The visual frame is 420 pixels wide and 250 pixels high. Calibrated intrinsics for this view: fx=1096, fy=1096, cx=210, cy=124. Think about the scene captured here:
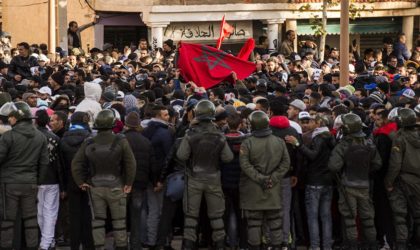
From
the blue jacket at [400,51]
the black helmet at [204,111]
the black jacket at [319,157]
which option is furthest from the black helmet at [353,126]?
the blue jacket at [400,51]

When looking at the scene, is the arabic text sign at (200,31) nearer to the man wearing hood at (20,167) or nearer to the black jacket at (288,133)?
the black jacket at (288,133)

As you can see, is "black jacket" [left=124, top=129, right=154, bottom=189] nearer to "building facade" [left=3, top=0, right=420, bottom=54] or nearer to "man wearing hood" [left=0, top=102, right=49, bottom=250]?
"man wearing hood" [left=0, top=102, right=49, bottom=250]

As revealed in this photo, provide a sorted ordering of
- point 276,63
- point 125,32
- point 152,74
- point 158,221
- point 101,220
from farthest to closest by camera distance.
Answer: point 125,32
point 276,63
point 152,74
point 158,221
point 101,220

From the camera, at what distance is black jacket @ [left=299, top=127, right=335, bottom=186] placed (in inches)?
533

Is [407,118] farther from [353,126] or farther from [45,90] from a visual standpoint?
[45,90]

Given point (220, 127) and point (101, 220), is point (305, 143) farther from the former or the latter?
point (101, 220)

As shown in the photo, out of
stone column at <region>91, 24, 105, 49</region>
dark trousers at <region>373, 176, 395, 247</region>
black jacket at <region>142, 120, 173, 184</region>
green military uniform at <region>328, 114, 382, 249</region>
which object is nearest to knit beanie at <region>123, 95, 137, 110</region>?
black jacket at <region>142, 120, 173, 184</region>

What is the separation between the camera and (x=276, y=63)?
23172 mm

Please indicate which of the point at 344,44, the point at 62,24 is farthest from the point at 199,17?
the point at 344,44

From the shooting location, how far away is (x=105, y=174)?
511 inches

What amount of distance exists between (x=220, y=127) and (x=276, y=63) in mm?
9547

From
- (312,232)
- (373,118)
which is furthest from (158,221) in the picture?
(373,118)

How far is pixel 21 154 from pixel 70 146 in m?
0.64

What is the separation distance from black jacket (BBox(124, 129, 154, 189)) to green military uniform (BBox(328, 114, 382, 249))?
2223 mm
